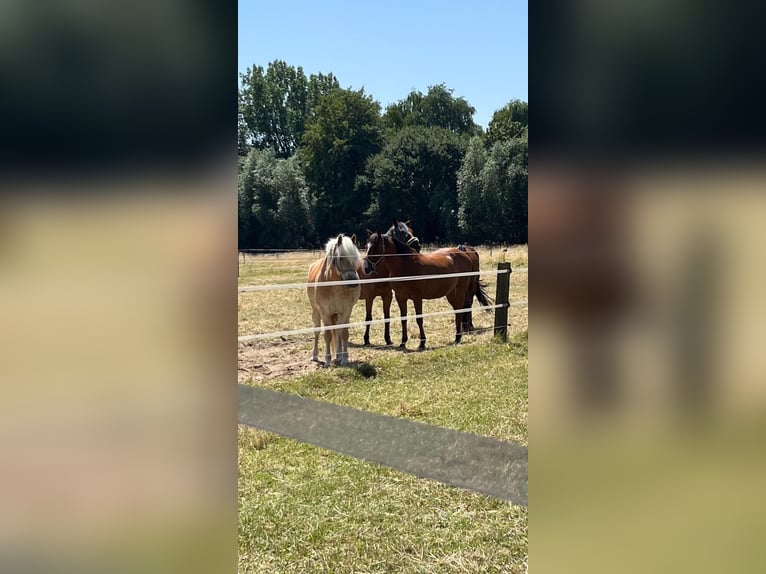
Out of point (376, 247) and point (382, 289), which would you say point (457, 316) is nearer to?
point (382, 289)

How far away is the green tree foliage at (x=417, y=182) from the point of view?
79.6 ft

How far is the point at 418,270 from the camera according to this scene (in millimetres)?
5688

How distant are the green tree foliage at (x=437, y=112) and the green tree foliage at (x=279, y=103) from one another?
3468mm

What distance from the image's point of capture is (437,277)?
18.2 ft

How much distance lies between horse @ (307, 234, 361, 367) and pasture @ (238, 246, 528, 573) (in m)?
0.22

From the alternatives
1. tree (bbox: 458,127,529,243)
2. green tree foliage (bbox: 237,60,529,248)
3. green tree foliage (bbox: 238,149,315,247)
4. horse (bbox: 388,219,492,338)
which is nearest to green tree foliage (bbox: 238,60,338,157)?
green tree foliage (bbox: 237,60,529,248)

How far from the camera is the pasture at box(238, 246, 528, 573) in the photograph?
5.64ft

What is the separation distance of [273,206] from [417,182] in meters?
5.88

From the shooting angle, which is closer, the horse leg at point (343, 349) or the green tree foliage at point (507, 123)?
the horse leg at point (343, 349)

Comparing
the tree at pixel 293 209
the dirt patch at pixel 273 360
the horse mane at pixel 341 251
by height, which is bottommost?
the dirt patch at pixel 273 360

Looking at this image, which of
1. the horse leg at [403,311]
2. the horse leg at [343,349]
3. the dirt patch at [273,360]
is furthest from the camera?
the horse leg at [403,311]
